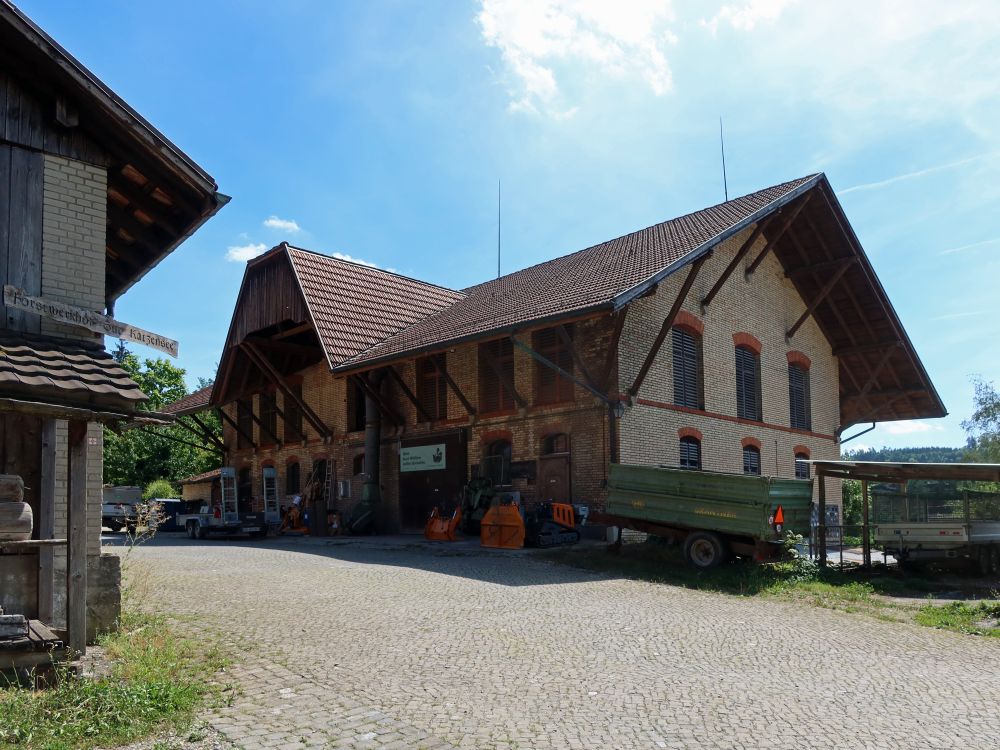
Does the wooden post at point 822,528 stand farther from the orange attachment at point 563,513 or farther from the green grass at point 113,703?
the green grass at point 113,703

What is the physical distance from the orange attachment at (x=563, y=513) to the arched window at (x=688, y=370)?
4432 mm

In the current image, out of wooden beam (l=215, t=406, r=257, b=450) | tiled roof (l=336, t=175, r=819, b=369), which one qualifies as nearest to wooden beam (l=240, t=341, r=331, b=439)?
tiled roof (l=336, t=175, r=819, b=369)

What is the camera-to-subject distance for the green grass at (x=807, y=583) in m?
10.7

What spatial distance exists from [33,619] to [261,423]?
24.0 meters

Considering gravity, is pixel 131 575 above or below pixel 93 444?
below

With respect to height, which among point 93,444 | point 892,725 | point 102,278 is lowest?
point 892,725

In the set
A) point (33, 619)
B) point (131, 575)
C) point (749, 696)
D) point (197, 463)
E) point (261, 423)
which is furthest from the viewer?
point (197, 463)

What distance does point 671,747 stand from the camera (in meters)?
5.13

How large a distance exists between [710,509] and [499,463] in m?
7.46

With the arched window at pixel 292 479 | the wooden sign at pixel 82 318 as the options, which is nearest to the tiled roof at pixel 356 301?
the arched window at pixel 292 479

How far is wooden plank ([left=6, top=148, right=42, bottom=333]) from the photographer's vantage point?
7.63 metres

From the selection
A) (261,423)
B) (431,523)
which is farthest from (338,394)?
(431,523)

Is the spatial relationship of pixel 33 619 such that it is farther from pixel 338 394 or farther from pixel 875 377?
pixel 875 377

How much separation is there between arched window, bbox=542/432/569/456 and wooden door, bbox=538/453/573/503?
0.16 metres
